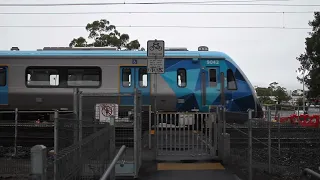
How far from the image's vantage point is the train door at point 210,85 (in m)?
15.1

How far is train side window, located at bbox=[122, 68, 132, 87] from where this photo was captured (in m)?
15.1

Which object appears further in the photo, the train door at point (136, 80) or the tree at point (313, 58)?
the tree at point (313, 58)

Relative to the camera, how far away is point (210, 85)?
→ 1516 centimetres

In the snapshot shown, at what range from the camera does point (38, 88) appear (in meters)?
15.2

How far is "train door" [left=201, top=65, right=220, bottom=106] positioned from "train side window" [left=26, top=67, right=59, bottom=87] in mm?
6067

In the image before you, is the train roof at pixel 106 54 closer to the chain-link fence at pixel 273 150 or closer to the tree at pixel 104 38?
the chain-link fence at pixel 273 150

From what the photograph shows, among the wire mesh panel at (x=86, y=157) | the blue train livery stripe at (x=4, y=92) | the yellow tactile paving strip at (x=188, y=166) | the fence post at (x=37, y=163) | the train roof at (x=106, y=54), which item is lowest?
the yellow tactile paving strip at (x=188, y=166)

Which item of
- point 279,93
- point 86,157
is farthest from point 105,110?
point 279,93

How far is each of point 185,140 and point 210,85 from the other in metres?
4.59

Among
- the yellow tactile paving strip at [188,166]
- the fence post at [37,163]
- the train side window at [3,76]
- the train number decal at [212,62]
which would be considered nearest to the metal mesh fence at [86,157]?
the fence post at [37,163]

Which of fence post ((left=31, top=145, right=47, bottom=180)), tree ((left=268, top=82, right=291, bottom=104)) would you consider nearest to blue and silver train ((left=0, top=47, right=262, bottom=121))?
fence post ((left=31, top=145, right=47, bottom=180))

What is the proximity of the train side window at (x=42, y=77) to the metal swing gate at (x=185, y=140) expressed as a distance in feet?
20.1

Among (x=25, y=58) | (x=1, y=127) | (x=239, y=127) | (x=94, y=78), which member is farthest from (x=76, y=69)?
(x=239, y=127)

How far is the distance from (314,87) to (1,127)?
41.6 m
